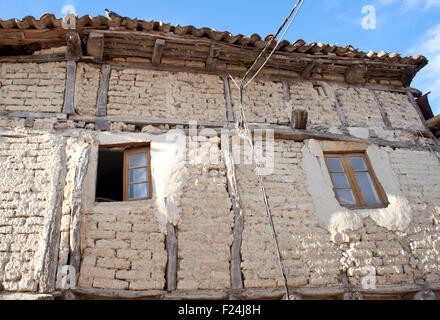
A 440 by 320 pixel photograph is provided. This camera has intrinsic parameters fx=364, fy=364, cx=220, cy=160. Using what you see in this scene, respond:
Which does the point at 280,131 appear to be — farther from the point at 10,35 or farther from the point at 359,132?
the point at 10,35

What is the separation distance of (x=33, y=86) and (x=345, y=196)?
4688 millimetres

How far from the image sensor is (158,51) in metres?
5.61

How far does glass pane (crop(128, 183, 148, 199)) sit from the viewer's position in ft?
15.1

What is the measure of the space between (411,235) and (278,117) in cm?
248

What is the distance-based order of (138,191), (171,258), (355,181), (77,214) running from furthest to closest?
(355,181), (138,191), (77,214), (171,258)

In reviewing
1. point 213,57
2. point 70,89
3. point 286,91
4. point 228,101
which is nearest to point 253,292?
point 228,101

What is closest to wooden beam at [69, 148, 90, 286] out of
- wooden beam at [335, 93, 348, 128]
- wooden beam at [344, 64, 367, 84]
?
wooden beam at [335, 93, 348, 128]

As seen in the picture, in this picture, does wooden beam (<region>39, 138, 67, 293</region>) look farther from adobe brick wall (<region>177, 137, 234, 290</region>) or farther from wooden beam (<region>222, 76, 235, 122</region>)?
wooden beam (<region>222, 76, 235, 122</region>)

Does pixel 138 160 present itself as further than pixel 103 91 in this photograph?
No

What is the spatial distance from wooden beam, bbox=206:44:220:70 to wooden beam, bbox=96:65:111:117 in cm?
157

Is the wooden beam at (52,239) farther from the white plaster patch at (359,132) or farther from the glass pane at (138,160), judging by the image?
the white plaster patch at (359,132)
